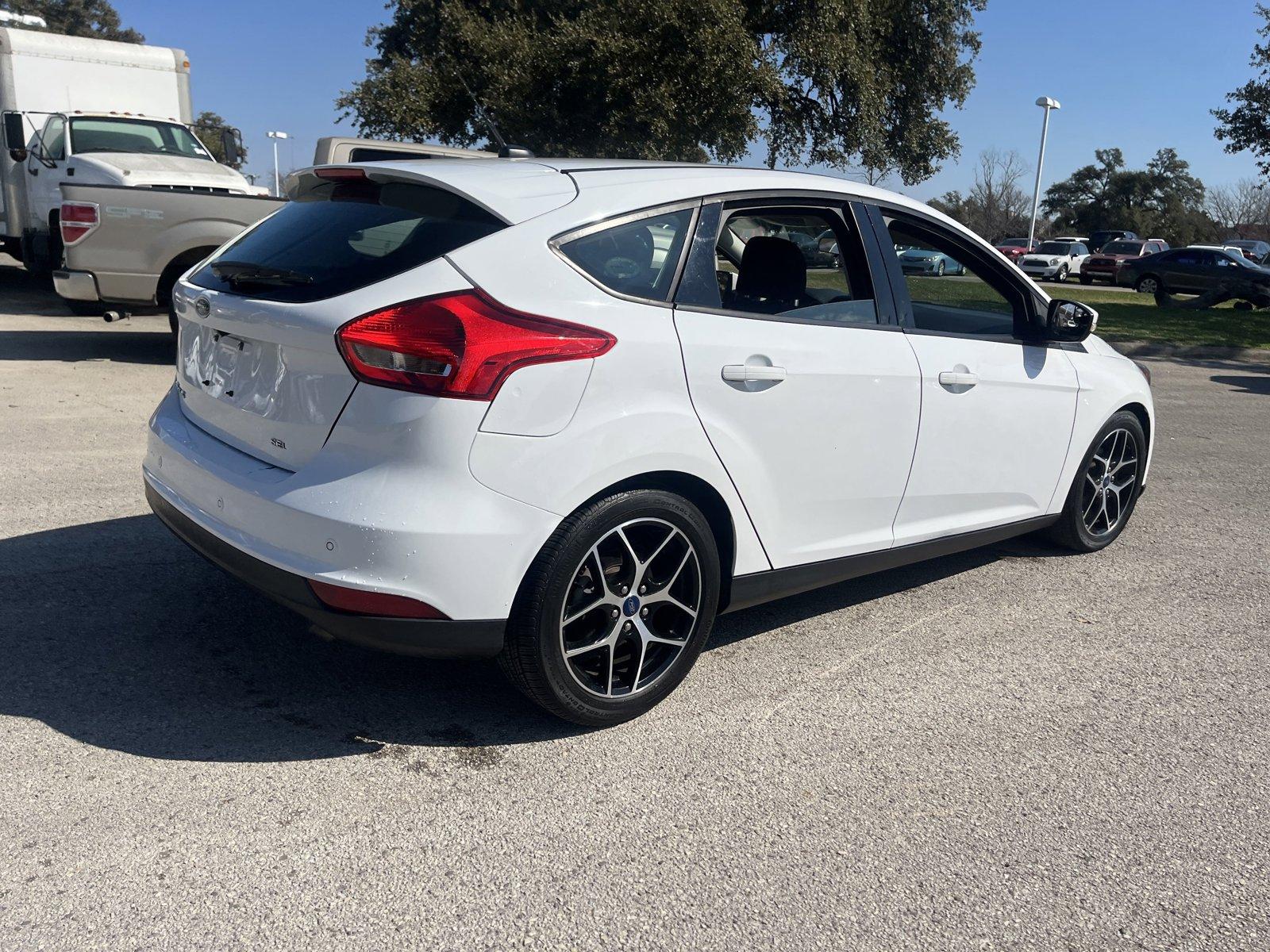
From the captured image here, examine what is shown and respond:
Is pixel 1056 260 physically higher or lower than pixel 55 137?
lower

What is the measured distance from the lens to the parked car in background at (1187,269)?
101 ft

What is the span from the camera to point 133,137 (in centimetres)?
1344

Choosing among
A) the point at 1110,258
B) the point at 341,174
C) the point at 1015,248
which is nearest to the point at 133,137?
the point at 341,174

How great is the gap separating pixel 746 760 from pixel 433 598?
3.50 feet

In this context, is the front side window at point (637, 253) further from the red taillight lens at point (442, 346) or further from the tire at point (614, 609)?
the tire at point (614, 609)

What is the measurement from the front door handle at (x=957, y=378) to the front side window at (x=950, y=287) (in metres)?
0.19

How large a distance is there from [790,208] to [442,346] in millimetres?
1571

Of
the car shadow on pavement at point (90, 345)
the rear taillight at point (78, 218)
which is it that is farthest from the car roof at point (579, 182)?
the car shadow on pavement at point (90, 345)

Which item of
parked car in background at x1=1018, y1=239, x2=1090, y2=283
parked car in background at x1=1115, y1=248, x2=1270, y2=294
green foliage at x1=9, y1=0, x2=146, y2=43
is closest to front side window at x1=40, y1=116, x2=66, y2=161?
parked car in background at x1=1115, y1=248, x2=1270, y2=294

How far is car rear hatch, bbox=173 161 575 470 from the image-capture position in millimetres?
3066

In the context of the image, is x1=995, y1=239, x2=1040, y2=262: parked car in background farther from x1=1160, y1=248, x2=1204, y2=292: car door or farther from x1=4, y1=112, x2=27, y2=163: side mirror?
x1=4, y1=112, x2=27, y2=163: side mirror

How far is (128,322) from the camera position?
1240 cm

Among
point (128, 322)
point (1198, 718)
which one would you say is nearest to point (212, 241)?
point (128, 322)

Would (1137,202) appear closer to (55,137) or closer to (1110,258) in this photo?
(1110,258)
